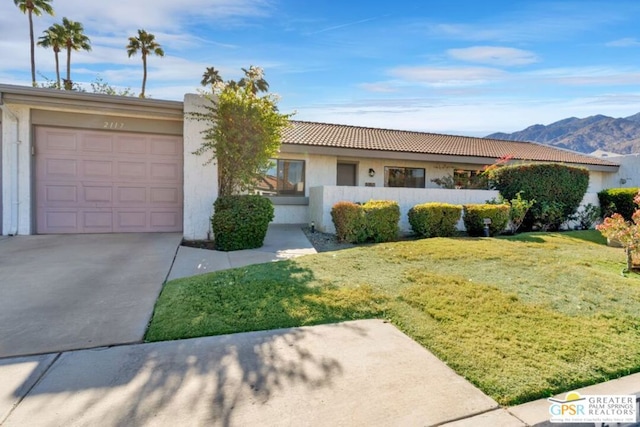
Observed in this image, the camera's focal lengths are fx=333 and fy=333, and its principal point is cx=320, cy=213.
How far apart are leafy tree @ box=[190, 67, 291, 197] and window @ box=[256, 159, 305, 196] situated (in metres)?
3.57

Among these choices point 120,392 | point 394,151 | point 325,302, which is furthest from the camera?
point 394,151

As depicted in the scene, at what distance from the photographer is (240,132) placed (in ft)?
27.4

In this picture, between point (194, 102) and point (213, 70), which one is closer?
point (194, 102)

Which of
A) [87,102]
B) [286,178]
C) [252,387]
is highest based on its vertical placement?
[87,102]

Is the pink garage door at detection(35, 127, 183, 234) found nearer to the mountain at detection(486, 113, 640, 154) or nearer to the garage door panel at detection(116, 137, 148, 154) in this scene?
the garage door panel at detection(116, 137, 148, 154)

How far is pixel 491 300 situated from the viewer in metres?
4.55

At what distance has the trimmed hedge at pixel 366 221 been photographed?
8.71 metres

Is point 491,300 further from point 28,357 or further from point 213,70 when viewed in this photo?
point 213,70

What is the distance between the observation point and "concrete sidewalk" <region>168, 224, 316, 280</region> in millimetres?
6071

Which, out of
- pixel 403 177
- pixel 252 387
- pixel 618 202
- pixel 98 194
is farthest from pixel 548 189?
pixel 98 194

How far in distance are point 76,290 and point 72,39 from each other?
3308cm

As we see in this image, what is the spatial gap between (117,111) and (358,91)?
346 inches

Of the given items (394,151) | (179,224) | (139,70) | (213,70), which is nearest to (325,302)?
(179,224)

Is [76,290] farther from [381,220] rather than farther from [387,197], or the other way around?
[387,197]
